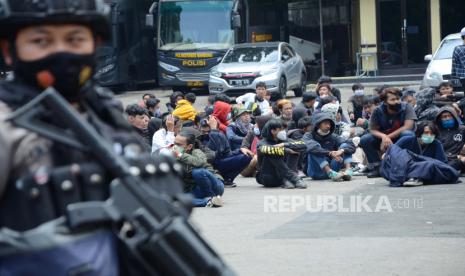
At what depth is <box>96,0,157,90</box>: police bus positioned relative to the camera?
3488 centimetres

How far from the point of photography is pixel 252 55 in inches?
1240

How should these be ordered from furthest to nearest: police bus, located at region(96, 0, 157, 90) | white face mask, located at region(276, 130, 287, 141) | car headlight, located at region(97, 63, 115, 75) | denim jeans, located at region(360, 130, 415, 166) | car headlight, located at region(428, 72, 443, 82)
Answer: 1. police bus, located at region(96, 0, 157, 90)
2. car headlight, located at region(97, 63, 115, 75)
3. car headlight, located at region(428, 72, 443, 82)
4. denim jeans, located at region(360, 130, 415, 166)
5. white face mask, located at region(276, 130, 287, 141)

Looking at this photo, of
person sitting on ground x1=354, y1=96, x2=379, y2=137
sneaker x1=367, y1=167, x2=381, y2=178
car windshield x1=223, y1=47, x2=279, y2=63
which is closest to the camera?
sneaker x1=367, y1=167, x2=381, y2=178

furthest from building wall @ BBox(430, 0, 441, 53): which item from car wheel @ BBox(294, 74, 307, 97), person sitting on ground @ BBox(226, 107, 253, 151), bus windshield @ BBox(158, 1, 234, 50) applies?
person sitting on ground @ BBox(226, 107, 253, 151)

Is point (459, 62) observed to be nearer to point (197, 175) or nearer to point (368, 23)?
point (197, 175)

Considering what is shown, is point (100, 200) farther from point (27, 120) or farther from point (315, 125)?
point (315, 125)

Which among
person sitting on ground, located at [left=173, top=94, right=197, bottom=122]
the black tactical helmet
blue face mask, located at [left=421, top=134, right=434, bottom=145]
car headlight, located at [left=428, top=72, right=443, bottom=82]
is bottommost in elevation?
blue face mask, located at [left=421, top=134, right=434, bottom=145]

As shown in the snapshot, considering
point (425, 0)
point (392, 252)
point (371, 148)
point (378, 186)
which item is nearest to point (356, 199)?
point (378, 186)

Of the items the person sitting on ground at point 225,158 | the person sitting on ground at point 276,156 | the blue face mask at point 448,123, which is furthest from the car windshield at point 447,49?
the person sitting on ground at point 276,156

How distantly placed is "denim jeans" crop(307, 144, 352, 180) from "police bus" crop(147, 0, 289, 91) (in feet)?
57.2

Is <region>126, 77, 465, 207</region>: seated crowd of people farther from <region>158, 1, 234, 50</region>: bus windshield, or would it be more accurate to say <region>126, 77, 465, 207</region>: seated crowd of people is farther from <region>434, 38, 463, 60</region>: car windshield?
<region>158, 1, 234, 50</region>: bus windshield

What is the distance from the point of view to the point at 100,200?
11.0 feet

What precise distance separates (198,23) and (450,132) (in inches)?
765

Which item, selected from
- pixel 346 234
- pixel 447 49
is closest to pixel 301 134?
pixel 346 234
